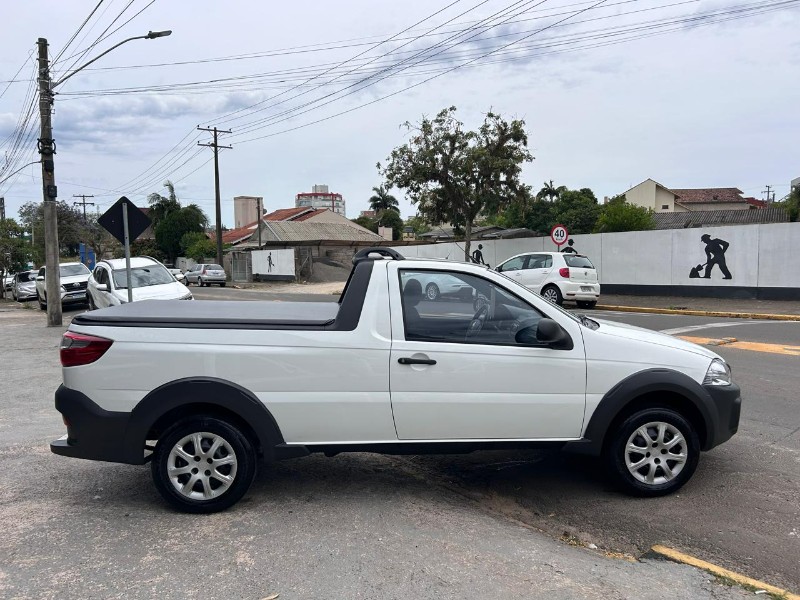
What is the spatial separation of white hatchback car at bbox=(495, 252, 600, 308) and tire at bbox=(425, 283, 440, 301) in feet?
44.1

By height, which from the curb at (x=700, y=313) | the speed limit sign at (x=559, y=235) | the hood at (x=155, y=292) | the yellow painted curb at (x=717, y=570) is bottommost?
the yellow painted curb at (x=717, y=570)

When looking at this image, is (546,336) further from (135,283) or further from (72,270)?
(72,270)

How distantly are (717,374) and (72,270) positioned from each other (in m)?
21.9

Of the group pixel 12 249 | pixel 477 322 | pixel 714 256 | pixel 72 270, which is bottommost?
pixel 477 322

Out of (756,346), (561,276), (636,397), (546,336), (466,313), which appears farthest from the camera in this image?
(561,276)

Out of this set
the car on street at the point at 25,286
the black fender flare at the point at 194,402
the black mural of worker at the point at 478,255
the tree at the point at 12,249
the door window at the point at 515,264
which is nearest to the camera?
the black fender flare at the point at 194,402

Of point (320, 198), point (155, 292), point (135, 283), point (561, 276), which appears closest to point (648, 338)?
point (155, 292)

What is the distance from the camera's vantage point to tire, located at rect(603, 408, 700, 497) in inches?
166

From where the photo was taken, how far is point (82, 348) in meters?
3.97

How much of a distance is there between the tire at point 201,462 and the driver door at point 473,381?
1072mm

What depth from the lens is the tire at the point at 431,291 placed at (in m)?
4.28

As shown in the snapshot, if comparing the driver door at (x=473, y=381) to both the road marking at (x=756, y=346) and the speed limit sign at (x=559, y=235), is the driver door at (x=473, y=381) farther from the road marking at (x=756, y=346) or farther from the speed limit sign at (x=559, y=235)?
the speed limit sign at (x=559, y=235)

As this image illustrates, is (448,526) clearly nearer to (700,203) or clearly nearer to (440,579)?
(440,579)

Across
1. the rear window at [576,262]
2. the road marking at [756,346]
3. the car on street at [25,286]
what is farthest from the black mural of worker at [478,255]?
the car on street at [25,286]
